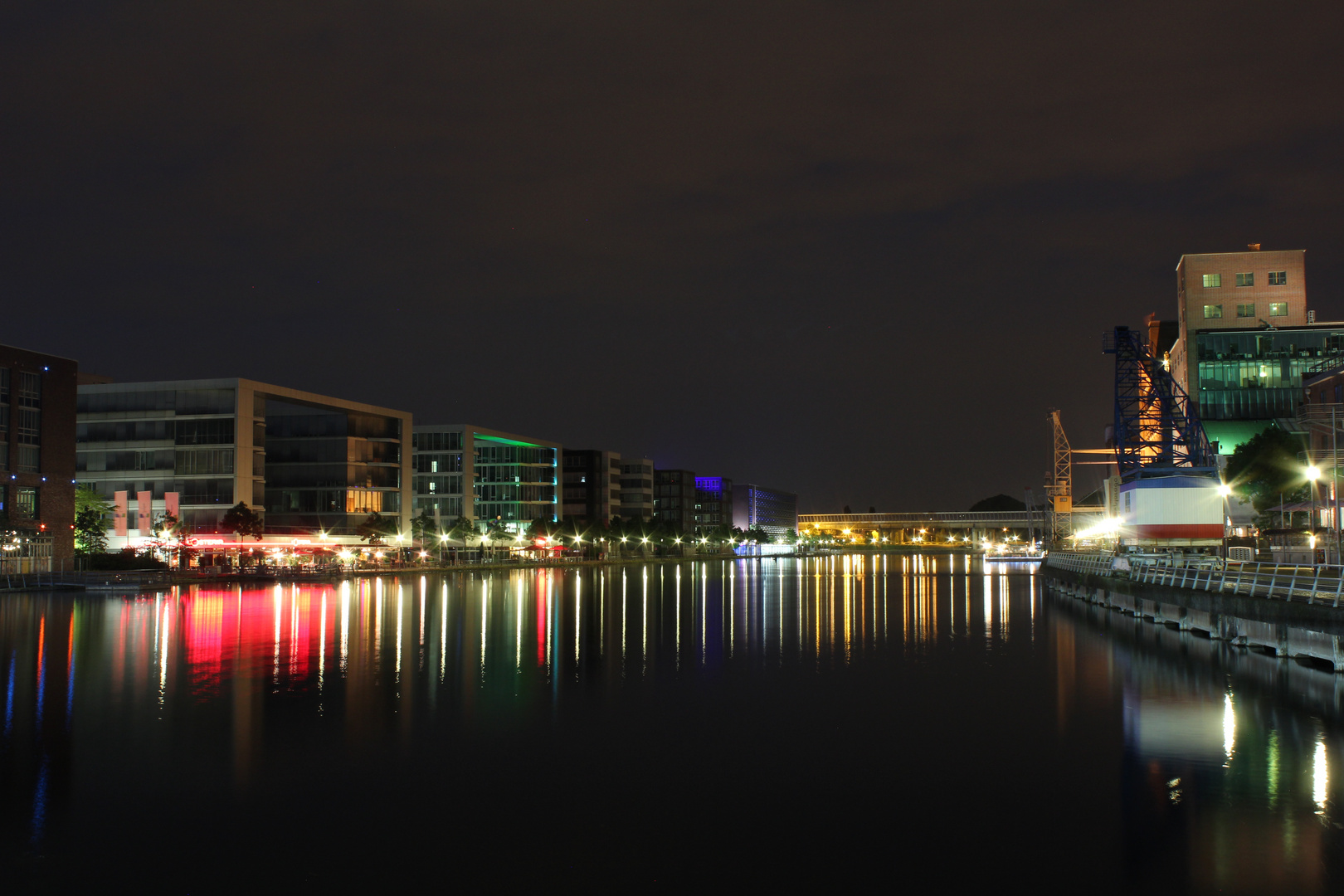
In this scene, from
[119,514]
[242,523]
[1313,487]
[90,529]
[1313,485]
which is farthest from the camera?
[90,529]

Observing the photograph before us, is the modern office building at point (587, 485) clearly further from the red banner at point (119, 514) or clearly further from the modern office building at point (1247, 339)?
the modern office building at point (1247, 339)

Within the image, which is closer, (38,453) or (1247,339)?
(38,453)

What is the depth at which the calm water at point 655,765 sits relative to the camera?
10648 millimetres

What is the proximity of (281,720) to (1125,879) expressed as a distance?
13.2 m

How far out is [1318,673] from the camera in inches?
969

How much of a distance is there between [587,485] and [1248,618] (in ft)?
502

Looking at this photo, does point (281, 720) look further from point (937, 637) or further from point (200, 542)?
point (200, 542)

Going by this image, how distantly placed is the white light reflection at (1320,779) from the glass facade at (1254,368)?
98.4 m

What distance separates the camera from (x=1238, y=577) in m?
34.4

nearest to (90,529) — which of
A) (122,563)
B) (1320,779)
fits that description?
(122,563)

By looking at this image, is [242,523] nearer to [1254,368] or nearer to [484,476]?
[484,476]

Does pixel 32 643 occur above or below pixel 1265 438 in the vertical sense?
below

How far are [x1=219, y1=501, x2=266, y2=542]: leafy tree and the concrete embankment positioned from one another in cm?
6173

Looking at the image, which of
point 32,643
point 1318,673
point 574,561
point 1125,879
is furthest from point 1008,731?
point 574,561
